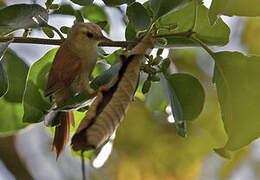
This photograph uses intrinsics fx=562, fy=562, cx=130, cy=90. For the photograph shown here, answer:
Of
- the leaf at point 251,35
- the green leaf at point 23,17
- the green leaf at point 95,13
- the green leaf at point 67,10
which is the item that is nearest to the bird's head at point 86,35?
the green leaf at point 23,17

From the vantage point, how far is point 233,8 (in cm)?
107

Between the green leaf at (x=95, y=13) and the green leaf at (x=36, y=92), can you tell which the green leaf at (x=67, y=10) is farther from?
the green leaf at (x=95, y=13)

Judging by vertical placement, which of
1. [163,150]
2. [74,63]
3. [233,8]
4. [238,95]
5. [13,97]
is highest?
[233,8]

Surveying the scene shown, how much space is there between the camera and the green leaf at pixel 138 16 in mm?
1250

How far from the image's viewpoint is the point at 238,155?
3465mm

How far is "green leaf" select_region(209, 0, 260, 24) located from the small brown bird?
24 centimetres

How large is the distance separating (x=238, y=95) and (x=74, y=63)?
358 millimetres

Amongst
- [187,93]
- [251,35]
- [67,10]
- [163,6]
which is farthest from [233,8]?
[251,35]

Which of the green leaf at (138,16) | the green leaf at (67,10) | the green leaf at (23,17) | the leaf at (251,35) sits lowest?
the leaf at (251,35)

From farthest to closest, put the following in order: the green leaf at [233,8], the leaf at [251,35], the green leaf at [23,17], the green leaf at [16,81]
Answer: the leaf at [251,35], the green leaf at [16,81], the green leaf at [23,17], the green leaf at [233,8]

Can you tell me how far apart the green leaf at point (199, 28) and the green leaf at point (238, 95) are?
50 mm

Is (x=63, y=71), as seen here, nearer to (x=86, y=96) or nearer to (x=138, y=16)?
(x=86, y=96)

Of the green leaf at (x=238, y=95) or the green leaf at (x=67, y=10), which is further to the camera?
the green leaf at (x=67, y=10)

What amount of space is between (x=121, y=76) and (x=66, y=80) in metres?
0.29
